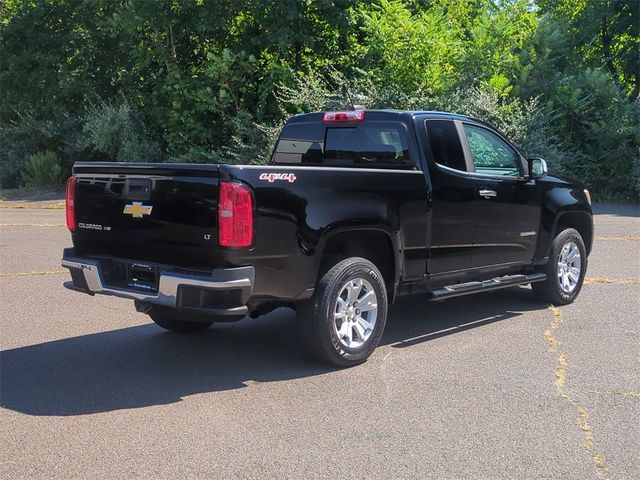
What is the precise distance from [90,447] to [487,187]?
4290mm

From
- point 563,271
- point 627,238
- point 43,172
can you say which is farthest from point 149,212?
point 43,172

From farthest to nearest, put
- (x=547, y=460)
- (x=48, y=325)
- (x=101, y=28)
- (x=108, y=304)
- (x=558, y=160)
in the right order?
(x=101, y=28)
(x=558, y=160)
(x=108, y=304)
(x=48, y=325)
(x=547, y=460)

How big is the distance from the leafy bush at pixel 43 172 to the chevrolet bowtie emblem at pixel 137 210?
21624mm

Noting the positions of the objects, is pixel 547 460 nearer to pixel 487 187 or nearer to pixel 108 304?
pixel 487 187

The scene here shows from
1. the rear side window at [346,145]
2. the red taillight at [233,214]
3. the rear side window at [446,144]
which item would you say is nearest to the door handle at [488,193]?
the rear side window at [446,144]

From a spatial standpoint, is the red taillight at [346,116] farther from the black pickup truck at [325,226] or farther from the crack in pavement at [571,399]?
the crack in pavement at [571,399]

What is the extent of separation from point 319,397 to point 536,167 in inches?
148

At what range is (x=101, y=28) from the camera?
26672 mm

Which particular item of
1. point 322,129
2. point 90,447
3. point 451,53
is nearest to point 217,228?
point 90,447

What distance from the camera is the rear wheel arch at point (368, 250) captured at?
17.8 feet

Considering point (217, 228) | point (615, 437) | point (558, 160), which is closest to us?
point (615, 437)

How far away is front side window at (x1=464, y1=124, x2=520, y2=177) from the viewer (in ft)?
22.4

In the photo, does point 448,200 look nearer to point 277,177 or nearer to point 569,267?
point 277,177

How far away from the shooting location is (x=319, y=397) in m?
4.70
